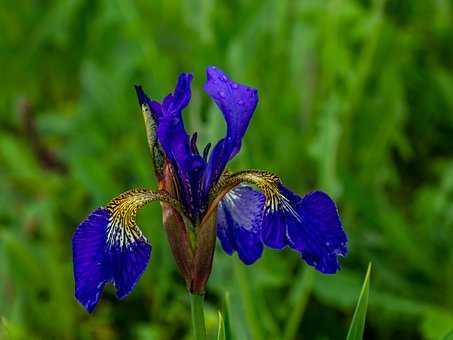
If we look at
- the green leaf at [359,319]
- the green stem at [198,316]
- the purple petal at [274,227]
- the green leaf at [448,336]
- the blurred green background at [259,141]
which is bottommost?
the green stem at [198,316]

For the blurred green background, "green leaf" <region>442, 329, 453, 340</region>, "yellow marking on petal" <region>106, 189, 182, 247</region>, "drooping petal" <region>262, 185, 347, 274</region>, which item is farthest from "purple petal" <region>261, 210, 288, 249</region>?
the blurred green background

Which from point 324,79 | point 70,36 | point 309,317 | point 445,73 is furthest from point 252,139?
point 70,36

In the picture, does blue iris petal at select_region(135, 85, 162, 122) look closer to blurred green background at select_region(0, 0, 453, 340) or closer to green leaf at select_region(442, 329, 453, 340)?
green leaf at select_region(442, 329, 453, 340)

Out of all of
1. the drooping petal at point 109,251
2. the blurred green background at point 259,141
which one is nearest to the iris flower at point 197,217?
the drooping petal at point 109,251

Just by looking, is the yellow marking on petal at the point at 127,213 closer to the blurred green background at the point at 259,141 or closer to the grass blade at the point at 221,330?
the grass blade at the point at 221,330

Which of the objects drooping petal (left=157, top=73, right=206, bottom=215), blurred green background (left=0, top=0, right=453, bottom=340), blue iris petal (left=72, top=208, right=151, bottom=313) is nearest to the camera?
blue iris petal (left=72, top=208, right=151, bottom=313)

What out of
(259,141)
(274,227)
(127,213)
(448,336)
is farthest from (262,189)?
(259,141)
